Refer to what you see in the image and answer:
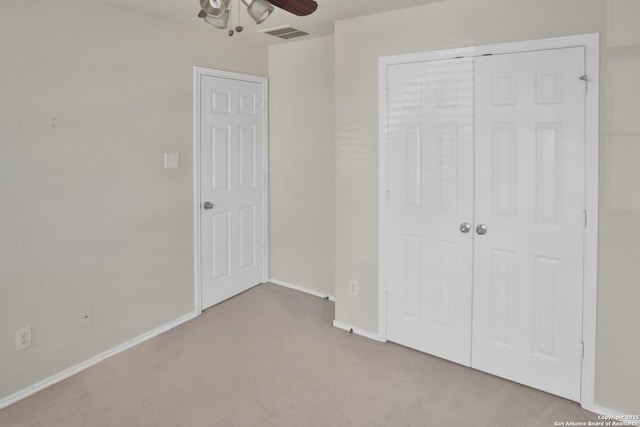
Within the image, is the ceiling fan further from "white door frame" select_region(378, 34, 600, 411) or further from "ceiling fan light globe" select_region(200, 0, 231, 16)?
"white door frame" select_region(378, 34, 600, 411)

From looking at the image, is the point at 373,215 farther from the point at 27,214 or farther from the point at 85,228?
the point at 27,214

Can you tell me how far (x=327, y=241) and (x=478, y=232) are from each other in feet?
5.07

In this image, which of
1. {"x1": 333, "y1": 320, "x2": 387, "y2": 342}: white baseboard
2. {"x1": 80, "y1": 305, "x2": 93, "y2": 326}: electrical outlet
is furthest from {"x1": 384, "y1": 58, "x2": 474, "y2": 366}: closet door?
{"x1": 80, "y1": 305, "x2": 93, "y2": 326}: electrical outlet

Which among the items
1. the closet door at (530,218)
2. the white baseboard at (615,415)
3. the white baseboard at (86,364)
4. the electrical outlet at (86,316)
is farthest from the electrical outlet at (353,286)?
the electrical outlet at (86,316)

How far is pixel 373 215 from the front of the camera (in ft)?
10.0

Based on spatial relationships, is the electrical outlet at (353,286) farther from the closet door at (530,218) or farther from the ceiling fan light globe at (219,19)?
the ceiling fan light globe at (219,19)

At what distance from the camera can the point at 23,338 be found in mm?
2436

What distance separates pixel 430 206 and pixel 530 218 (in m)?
0.61

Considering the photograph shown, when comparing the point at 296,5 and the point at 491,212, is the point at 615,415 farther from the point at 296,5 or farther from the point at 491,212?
the point at 296,5

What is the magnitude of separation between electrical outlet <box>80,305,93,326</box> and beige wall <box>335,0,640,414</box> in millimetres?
2011

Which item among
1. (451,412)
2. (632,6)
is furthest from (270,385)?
(632,6)

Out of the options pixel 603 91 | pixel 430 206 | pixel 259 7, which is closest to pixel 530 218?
pixel 430 206

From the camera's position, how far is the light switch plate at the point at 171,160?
3193mm

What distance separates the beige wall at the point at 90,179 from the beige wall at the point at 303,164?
2.55 feet
